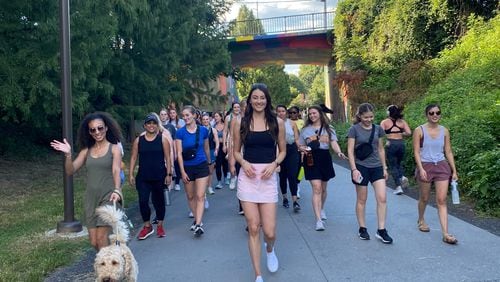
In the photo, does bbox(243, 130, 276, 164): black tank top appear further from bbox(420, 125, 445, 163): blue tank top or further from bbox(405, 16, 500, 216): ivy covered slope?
bbox(405, 16, 500, 216): ivy covered slope

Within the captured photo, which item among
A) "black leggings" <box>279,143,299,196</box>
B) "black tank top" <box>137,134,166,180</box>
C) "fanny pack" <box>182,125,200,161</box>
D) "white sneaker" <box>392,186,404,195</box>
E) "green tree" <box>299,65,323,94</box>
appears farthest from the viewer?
"green tree" <box>299,65,323,94</box>

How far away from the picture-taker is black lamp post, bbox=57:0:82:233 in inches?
280

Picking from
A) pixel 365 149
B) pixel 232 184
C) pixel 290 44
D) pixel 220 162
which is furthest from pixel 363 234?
pixel 290 44

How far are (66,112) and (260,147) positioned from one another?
3839 mm

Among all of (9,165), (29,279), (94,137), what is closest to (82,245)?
(29,279)

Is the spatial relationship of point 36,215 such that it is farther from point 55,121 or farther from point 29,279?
point 55,121

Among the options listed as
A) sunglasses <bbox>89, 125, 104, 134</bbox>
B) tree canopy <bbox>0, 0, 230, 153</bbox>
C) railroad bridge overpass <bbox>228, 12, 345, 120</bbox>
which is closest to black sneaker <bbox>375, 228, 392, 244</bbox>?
sunglasses <bbox>89, 125, 104, 134</bbox>

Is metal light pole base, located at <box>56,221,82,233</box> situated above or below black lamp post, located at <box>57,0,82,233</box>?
below

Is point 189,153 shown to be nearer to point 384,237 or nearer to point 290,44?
point 384,237

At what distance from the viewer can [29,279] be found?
16.4ft

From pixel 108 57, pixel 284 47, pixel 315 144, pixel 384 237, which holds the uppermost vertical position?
pixel 284 47

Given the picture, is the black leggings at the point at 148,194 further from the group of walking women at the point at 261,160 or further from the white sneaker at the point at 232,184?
the white sneaker at the point at 232,184

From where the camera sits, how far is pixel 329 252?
581 centimetres

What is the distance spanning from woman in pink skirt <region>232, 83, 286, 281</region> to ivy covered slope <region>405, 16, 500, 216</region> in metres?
4.25
